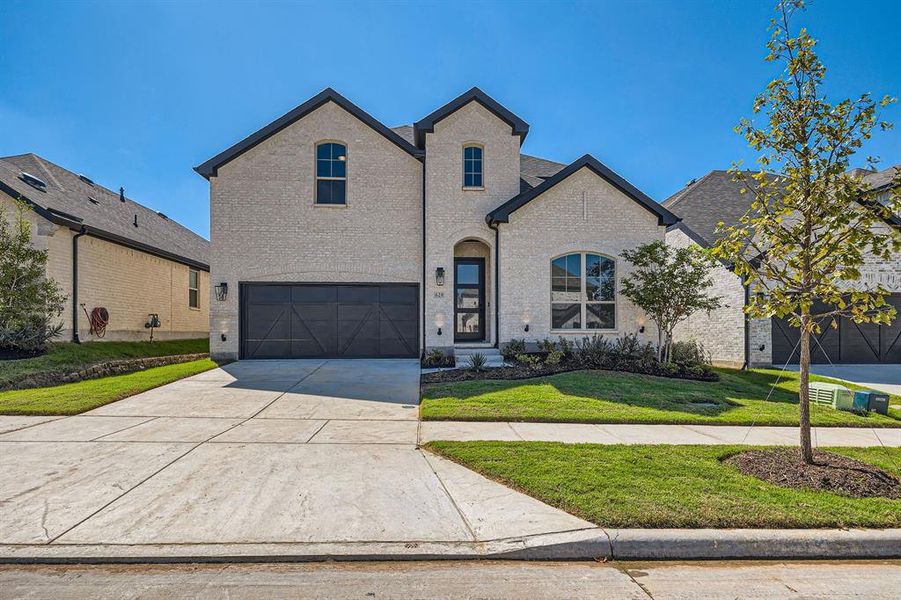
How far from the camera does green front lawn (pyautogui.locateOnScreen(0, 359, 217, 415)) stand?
7.77 metres

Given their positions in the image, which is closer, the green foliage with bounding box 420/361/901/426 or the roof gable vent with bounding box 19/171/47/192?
the green foliage with bounding box 420/361/901/426

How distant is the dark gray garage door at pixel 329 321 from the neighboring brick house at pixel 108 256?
4448 millimetres

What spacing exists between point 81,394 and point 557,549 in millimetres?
9299

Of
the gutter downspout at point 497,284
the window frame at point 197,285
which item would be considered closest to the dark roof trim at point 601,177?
the gutter downspout at point 497,284

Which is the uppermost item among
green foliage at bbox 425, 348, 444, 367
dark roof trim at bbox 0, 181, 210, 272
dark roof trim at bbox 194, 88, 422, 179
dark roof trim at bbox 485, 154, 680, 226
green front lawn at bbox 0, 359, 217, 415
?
dark roof trim at bbox 194, 88, 422, 179

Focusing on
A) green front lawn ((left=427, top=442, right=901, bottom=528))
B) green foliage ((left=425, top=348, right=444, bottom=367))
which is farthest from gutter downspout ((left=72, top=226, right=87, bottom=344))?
green front lawn ((left=427, top=442, right=901, bottom=528))

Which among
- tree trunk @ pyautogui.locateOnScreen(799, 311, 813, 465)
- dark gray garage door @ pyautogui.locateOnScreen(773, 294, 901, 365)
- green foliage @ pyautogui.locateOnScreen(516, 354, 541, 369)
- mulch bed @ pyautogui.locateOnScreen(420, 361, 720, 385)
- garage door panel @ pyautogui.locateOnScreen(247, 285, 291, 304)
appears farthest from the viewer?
dark gray garage door @ pyautogui.locateOnScreen(773, 294, 901, 365)

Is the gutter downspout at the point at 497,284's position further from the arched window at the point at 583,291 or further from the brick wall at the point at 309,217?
the brick wall at the point at 309,217

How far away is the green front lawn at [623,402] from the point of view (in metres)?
7.82

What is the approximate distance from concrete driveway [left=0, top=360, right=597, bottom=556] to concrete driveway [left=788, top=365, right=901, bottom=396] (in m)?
11.9

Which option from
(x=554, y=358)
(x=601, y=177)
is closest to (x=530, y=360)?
(x=554, y=358)

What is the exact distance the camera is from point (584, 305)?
1437cm

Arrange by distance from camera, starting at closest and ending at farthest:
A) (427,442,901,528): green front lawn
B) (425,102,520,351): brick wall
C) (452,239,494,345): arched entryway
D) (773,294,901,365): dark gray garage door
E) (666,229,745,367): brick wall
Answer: (427,442,901,528): green front lawn
(425,102,520,351): brick wall
(666,229,745,367): brick wall
(452,239,494,345): arched entryway
(773,294,901,365): dark gray garage door

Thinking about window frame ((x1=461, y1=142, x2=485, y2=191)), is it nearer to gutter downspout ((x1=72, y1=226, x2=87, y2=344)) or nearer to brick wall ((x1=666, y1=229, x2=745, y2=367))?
brick wall ((x1=666, y1=229, x2=745, y2=367))
